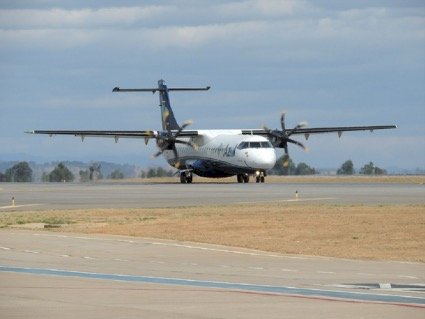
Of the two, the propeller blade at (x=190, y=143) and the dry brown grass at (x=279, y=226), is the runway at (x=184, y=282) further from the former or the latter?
the propeller blade at (x=190, y=143)

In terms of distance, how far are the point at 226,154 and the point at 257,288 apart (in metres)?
71.0

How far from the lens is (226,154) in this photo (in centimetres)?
9025

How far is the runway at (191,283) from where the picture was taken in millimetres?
16141

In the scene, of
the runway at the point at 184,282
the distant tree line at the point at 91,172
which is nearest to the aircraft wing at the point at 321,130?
the distant tree line at the point at 91,172

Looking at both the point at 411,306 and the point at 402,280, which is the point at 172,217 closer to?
the point at 402,280

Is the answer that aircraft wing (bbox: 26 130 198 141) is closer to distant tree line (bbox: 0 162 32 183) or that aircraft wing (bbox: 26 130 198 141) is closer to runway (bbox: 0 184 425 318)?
runway (bbox: 0 184 425 318)

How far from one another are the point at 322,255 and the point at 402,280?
6529 mm

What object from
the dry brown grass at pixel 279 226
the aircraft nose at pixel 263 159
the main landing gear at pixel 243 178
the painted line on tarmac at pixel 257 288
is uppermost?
the aircraft nose at pixel 263 159

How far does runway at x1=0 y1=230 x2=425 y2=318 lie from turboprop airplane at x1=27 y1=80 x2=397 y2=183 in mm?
58384

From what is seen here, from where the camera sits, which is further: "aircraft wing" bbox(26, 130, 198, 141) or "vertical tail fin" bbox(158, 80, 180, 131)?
"vertical tail fin" bbox(158, 80, 180, 131)

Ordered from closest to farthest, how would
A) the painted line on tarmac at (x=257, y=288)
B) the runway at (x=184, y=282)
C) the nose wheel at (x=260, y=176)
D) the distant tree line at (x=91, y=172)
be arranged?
the runway at (x=184, y=282) < the painted line on tarmac at (x=257, y=288) < the nose wheel at (x=260, y=176) < the distant tree line at (x=91, y=172)

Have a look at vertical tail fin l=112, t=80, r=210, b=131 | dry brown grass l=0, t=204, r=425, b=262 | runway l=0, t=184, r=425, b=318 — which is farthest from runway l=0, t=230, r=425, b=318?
vertical tail fin l=112, t=80, r=210, b=131

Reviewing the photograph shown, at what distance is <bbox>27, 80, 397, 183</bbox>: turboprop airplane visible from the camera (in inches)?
3472

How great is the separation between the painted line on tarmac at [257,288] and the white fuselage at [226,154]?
2558 inches
